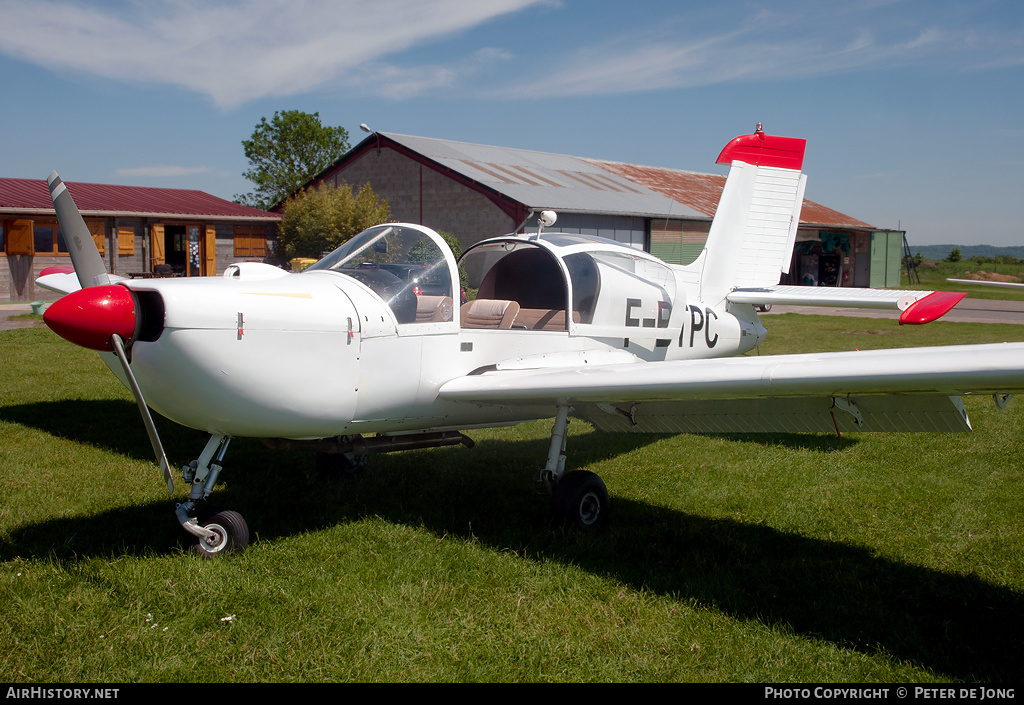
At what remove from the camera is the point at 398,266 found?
5066mm

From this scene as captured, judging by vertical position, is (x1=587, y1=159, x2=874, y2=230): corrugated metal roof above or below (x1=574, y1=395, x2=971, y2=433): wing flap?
above

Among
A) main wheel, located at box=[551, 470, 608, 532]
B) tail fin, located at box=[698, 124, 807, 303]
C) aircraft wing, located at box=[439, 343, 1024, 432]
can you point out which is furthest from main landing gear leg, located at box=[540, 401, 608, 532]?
tail fin, located at box=[698, 124, 807, 303]

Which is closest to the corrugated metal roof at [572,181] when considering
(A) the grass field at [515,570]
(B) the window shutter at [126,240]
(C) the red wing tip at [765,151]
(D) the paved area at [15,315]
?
(B) the window shutter at [126,240]

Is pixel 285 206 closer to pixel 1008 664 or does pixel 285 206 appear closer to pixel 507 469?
pixel 507 469

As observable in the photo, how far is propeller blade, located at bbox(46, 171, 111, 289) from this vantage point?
4434mm

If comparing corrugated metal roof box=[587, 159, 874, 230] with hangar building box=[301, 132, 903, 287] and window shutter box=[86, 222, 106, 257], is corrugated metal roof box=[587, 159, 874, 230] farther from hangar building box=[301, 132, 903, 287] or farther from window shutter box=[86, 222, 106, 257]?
window shutter box=[86, 222, 106, 257]

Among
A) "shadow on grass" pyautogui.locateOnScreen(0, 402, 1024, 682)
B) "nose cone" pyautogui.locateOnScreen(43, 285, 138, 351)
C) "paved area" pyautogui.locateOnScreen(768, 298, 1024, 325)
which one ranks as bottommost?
"shadow on grass" pyautogui.locateOnScreen(0, 402, 1024, 682)

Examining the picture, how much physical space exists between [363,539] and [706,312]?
4148 millimetres

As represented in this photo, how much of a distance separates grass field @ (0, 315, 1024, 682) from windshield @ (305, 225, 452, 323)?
1553mm

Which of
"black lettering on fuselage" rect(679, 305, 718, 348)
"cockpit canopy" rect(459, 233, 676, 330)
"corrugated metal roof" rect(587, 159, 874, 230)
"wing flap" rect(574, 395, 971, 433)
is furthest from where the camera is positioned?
"corrugated metal roof" rect(587, 159, 874, 230)

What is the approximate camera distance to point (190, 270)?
25188mm

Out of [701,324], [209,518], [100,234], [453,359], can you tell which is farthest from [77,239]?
[100,234]

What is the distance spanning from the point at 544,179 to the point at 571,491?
23.7 metres

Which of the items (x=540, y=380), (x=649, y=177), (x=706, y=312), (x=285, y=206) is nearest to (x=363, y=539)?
(x=540, y=380)
